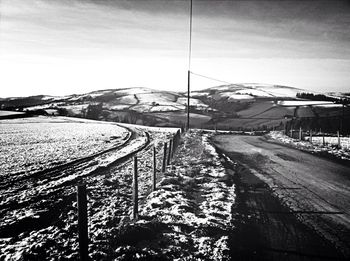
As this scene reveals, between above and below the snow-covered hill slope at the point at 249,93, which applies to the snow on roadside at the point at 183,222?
below

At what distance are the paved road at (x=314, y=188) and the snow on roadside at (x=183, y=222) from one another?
2010 millimetres

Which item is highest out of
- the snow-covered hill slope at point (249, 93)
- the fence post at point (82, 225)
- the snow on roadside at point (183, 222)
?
the snow-covered hill slope at point (249, 93)

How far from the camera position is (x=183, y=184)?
29.3 feet

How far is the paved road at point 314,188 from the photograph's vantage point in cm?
566

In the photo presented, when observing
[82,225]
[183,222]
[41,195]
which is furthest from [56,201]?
[183,222]

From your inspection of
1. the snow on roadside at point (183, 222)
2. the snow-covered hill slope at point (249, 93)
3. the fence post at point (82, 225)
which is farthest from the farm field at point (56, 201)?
the snow-covered hill slope at point (249, 93)

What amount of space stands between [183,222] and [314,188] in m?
5.66

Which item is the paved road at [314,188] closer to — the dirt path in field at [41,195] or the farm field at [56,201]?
the farm field at [56,201]

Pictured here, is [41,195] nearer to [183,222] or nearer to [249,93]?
[183,222]

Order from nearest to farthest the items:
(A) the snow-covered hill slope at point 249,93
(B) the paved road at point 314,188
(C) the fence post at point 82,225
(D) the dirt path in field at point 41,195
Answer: (C) the fence post at point 82,225 < (B) the paved road at point 314,188 < (D) the dirt path in field at point 41,195 < (A) the snow-covered hill slope at point 249,93

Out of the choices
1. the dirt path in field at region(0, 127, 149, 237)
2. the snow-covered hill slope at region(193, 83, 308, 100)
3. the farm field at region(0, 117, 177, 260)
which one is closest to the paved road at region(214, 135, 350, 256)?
the farm field at region(0, 117, 177, 260)

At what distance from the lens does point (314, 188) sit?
842 centimetres

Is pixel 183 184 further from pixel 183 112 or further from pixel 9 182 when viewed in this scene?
pixel 183 112

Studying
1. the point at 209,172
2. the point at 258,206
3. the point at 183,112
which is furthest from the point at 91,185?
the point at 183,112
